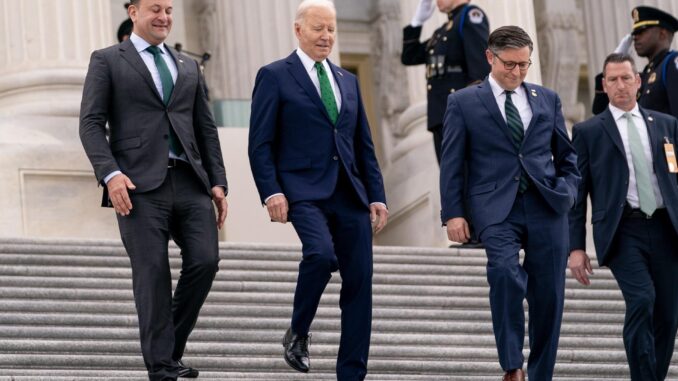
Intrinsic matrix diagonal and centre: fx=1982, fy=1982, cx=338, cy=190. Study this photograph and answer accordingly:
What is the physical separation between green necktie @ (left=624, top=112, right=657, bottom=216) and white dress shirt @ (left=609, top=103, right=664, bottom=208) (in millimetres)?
17

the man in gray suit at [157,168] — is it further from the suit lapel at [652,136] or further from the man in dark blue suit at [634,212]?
the suit lapel at [652,136]

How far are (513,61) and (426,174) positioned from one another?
7.67 metres

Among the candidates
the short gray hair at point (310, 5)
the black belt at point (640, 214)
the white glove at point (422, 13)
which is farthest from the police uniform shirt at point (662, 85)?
the short gray hair at point (310, 5)

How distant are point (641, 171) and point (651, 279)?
1.98 ft

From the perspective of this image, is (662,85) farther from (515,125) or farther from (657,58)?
(515,125)

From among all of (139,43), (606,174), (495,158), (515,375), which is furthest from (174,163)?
(606,174)

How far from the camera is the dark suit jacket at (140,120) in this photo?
9.20m

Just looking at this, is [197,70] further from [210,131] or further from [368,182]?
[368,182]

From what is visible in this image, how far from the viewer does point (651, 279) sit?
10.2m

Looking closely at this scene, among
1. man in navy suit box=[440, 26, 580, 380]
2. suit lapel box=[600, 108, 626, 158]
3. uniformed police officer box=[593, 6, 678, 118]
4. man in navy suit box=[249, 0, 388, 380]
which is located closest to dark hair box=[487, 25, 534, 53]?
man in navy suit box=[440, 26, 580, 380]

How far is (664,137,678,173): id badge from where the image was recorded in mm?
10399

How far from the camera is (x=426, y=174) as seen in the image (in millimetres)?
17219

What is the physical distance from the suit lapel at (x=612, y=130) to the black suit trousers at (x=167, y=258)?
2396mm

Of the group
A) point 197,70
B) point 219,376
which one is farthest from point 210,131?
point 219,376
